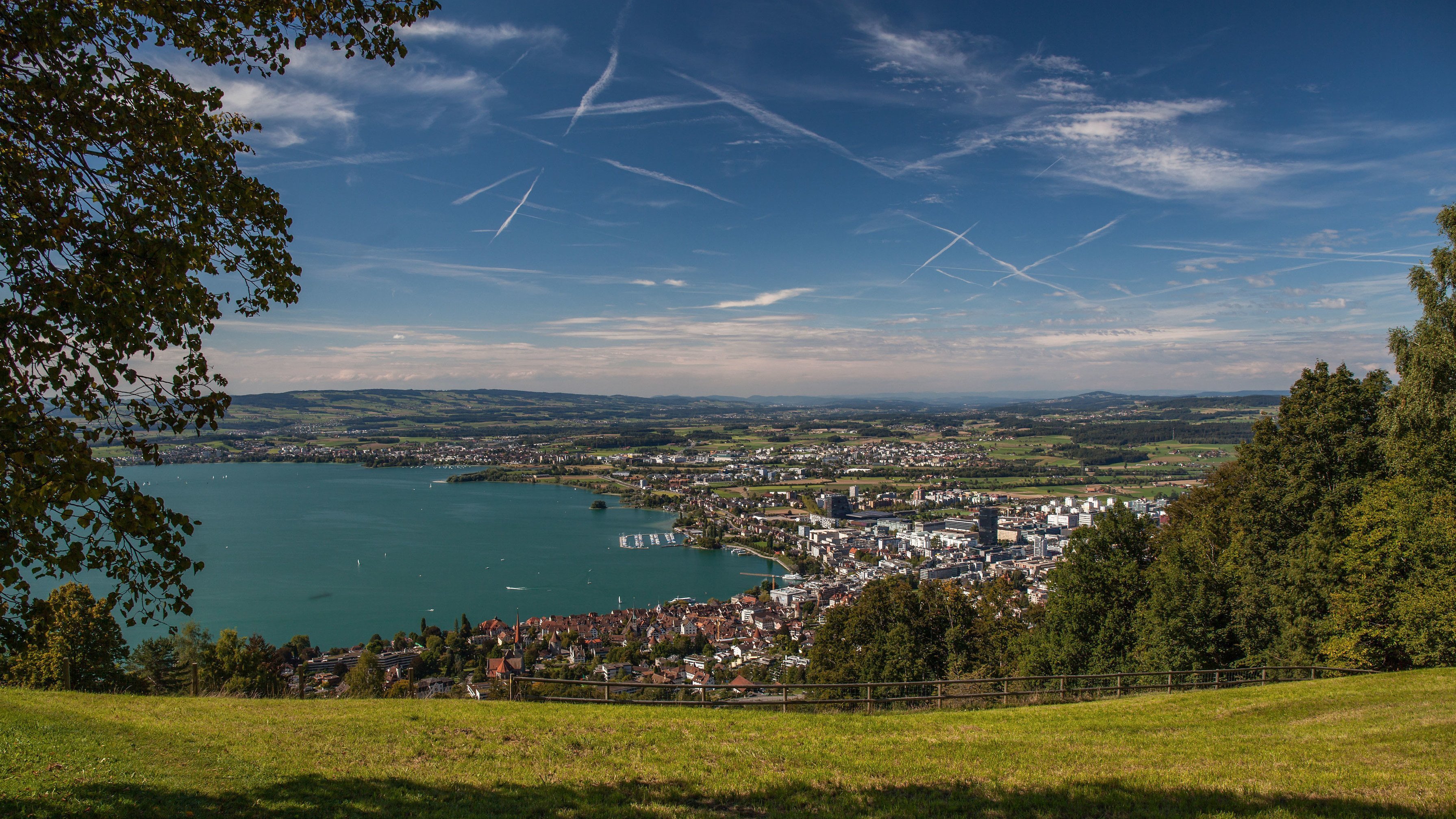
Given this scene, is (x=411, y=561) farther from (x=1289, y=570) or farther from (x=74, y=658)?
(x=1289, y=570)

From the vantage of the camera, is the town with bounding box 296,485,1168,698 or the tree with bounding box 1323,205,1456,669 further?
the town with bounding box 296,485,1168,698

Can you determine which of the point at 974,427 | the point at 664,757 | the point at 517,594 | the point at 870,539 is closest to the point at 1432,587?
the point at 664,757

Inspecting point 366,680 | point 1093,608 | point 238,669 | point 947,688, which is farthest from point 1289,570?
point 238,669

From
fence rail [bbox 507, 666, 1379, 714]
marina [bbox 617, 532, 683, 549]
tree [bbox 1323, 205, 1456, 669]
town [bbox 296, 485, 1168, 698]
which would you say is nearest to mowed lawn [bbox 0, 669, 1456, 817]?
fence rail [bbox 507, 666, 1379, 714]

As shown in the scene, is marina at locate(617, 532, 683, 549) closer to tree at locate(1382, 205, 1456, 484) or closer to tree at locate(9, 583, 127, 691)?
tree at locate(9, 583, 127, 691)

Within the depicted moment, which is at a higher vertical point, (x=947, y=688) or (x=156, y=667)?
(x=947, y=688)

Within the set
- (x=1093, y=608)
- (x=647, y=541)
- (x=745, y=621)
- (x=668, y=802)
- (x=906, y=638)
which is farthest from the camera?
(x=647, y=541)

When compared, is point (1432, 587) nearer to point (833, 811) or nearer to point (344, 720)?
point (833, 811)
